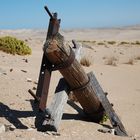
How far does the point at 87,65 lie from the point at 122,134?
797cm

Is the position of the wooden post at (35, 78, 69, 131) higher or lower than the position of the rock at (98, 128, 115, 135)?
higher

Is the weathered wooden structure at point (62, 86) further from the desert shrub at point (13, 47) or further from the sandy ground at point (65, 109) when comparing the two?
the desert shrub at point (13, 47)

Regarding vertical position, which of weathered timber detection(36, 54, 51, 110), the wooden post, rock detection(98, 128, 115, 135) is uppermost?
weathered timber detection(36, 54, 51, 110)

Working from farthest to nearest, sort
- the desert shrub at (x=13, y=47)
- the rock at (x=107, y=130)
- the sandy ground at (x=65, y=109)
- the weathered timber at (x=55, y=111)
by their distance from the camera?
1. the desert shrub at (x=13, y=47)
2. the rock at (x=107, y=130)
3. the sandy ground at (x=65, y=109)
4. the weathered timber at (x=55, y=111)

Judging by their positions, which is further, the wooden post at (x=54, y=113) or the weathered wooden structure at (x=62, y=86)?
the wooden post at (x=54, y=113)

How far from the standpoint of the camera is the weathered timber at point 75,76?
5.52 m

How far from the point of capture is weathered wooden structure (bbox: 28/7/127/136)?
555 centimetres

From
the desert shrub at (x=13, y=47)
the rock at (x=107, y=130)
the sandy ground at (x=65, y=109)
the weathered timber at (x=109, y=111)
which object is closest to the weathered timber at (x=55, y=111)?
the sandy ground at (x=65, y=109)

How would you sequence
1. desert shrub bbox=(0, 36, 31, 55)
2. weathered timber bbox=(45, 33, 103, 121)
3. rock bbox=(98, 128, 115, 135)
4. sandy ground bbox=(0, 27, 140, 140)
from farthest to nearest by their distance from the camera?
desert shrub bbox=(0, 36, 31, 55) < rock bbox=(98, 128, 115, 135) < sandy ground bbox=(0, 27, 140, 140) < weathered timber bbox=(45, 33, 103, 121)

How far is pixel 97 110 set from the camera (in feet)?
21.8

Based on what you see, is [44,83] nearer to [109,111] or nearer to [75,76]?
[75,76]

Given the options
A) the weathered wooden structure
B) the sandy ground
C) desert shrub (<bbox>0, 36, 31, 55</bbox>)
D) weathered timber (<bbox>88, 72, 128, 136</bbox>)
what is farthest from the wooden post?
desert shrub (<bbox>0, 36, 31, 55</bbox>)

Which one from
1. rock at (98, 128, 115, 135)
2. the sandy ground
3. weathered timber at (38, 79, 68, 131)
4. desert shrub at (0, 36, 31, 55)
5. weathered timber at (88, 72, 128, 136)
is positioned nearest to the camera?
weathered timber at (38, 79, 68, 131)

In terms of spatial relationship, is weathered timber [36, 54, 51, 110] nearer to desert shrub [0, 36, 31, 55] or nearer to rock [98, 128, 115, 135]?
rock [98, 128, 115, 135]
